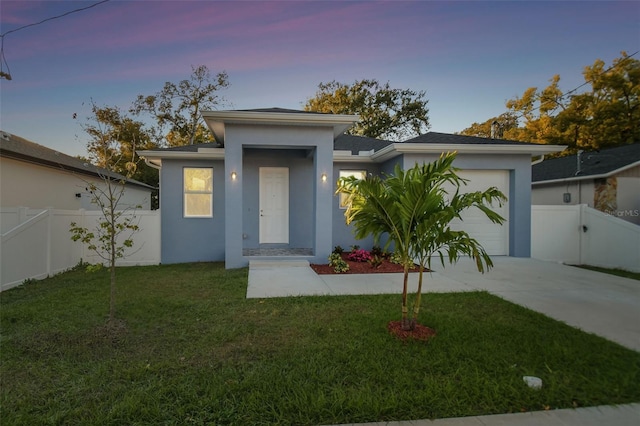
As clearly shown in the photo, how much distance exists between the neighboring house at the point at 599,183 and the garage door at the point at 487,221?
4776 mm

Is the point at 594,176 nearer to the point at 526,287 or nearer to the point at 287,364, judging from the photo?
the point at 526,287

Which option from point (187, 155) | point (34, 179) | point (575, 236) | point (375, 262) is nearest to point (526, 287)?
point (375, 262)

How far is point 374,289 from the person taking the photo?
225 inches

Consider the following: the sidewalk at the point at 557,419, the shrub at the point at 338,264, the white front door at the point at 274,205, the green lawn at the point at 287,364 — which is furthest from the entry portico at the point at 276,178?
the sidewalk at the point at 557,419

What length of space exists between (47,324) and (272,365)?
3.17 meters

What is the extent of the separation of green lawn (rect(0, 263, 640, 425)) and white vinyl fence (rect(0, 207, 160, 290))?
1754 millimetres

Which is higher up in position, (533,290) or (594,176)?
(594,176)

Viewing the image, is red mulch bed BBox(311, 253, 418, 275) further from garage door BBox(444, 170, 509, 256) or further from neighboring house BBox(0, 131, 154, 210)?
neighboring house BBox(0, 131, 154, 210)

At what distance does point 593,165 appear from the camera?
12281mm

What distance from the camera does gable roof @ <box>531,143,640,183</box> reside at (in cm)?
1108

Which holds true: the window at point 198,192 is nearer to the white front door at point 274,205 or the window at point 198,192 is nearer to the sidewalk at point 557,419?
the white front door at point 274,205

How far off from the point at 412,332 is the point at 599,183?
39.8 feet

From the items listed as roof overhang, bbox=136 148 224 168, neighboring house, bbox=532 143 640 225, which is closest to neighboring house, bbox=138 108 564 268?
roof overhang, bbox=136 148 224 168

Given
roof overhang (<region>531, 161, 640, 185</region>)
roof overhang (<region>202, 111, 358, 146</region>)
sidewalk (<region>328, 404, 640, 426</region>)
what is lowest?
sidewalk (<region>328, 404, 640, 426</region>)
